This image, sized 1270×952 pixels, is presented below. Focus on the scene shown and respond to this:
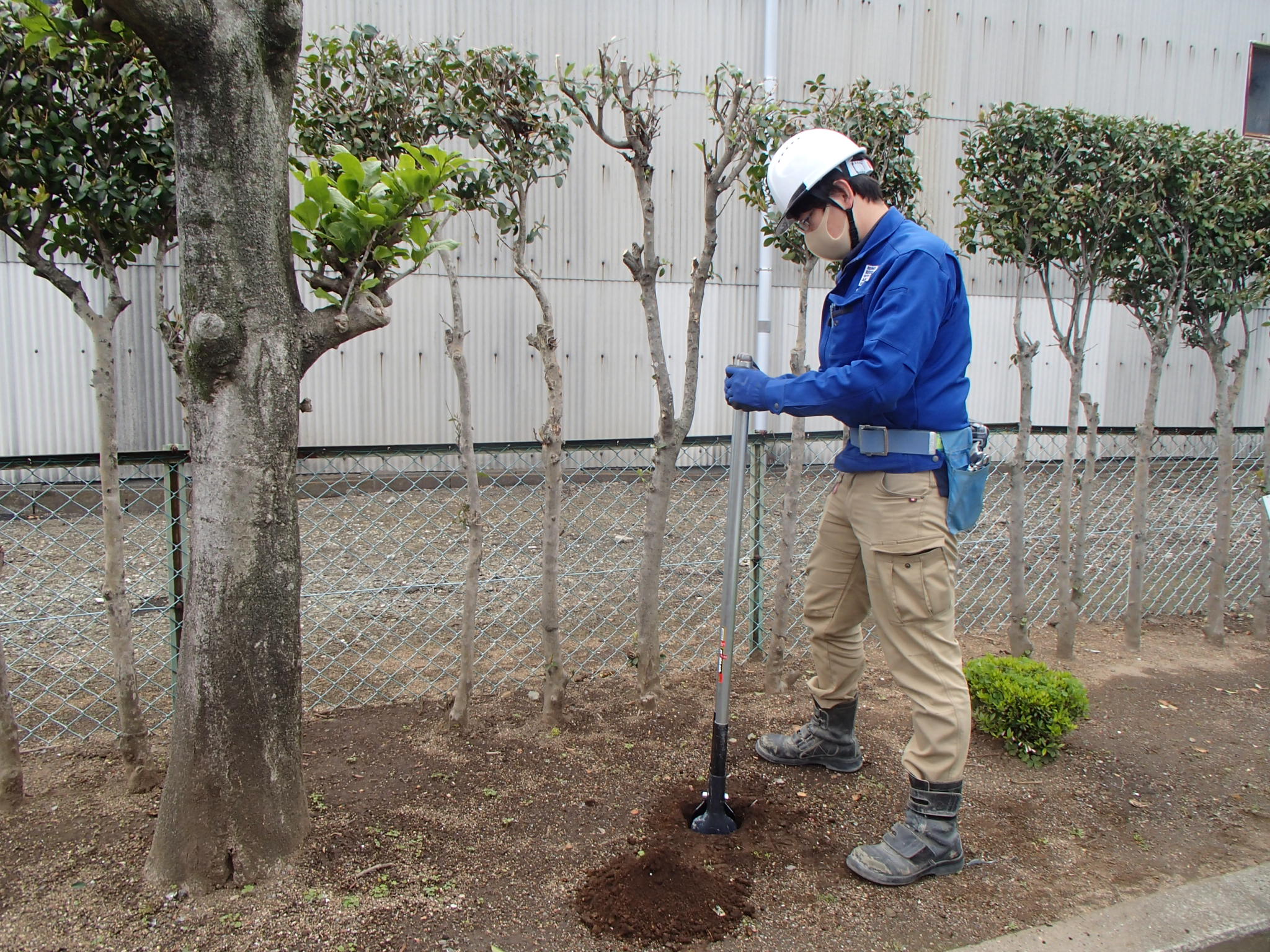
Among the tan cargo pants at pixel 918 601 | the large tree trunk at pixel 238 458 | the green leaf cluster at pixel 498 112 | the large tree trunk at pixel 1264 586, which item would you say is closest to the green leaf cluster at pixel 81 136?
the large tree trunk at pixel 238 458

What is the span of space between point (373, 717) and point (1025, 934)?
2.65 metres

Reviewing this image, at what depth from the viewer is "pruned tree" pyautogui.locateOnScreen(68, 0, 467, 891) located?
2412 millimetres

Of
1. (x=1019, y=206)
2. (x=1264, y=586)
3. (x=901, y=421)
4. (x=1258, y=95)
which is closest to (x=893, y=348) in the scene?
(x=901, y=421)

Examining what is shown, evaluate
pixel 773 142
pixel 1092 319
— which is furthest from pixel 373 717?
pixel 1092 319

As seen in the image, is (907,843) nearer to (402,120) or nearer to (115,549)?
(115,549)

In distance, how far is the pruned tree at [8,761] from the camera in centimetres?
291

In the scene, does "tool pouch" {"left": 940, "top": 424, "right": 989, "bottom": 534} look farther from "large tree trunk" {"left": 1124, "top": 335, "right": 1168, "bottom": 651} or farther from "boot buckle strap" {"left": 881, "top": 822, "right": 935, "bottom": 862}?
"large tree trunk" {"left": 1124, "top": 335, "right": 1168, "bottom": 651}

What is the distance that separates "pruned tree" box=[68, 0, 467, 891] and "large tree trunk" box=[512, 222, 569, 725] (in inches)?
39.8

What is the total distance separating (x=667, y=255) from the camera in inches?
452

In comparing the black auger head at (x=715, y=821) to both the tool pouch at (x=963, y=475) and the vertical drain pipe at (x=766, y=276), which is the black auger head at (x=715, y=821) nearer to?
the tool pouch at (x=963, y=475)

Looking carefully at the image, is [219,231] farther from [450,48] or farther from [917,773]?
[917,773]

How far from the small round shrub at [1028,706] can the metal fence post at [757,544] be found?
1194 millimetres

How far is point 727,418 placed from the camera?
39.9 feet

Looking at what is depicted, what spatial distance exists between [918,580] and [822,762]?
1.00 m
